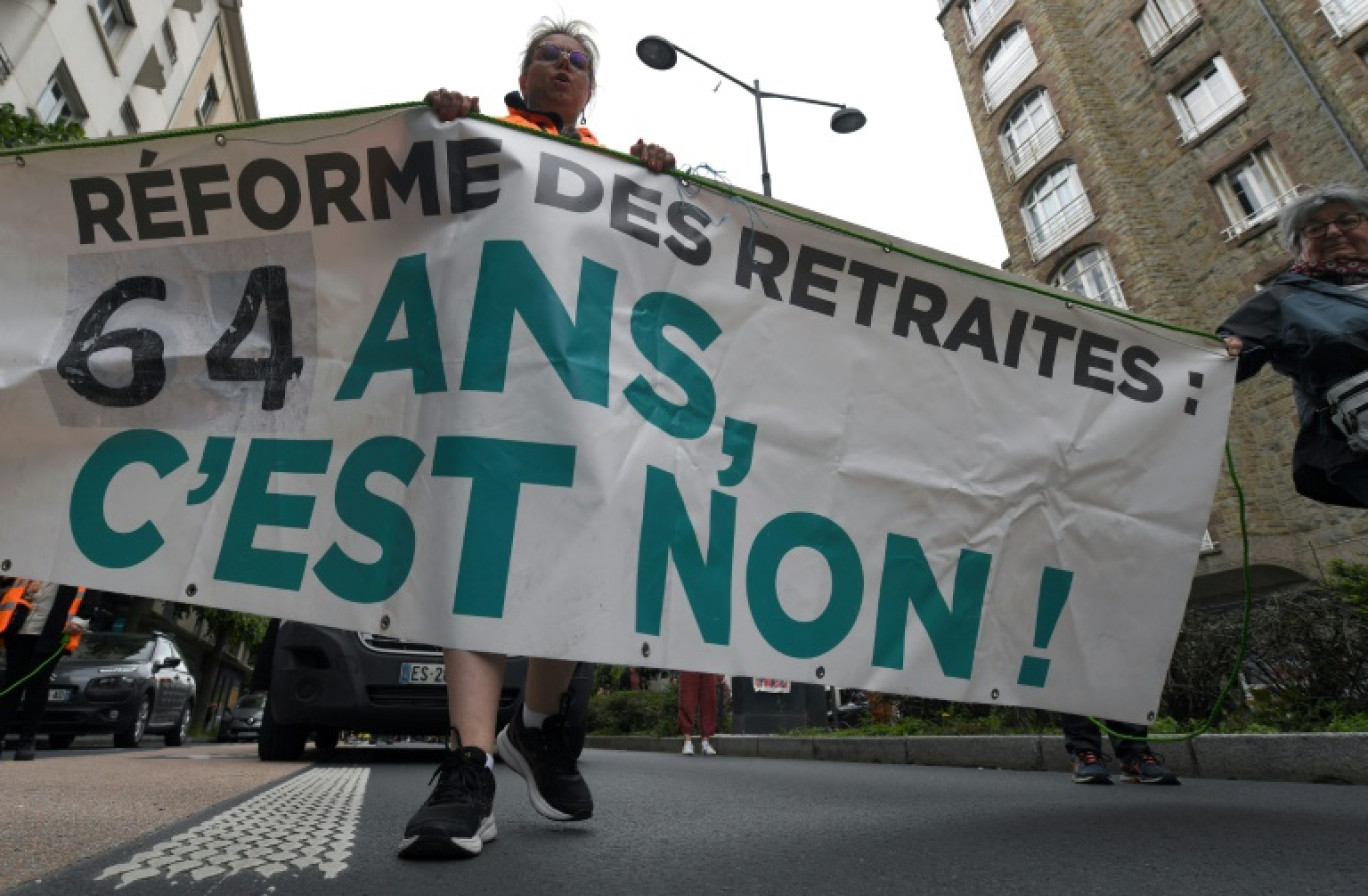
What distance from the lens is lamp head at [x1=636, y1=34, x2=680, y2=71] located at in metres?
11.7

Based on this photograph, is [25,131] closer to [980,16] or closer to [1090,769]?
[1090,769]

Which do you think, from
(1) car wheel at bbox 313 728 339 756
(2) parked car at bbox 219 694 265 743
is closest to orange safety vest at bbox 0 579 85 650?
(1) car wheel at bbox 313 728 339 756

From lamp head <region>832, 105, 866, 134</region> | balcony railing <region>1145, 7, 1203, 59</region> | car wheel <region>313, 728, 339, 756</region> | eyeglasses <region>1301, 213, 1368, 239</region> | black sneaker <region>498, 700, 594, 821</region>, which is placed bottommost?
black sneaker <region>498, 700, 594, 821</region>

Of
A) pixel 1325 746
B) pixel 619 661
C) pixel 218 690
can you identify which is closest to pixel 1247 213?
pixel 1325 746

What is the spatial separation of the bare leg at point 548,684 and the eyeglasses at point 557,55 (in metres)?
1.93

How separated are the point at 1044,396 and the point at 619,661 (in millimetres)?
1751

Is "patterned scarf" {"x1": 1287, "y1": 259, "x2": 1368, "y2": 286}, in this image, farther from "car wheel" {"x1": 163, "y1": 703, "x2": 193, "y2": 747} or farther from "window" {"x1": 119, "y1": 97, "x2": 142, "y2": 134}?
"window" {"x1": 119, "y1": 97, "x2": 142, "y2": 134}

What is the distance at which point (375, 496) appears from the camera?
2070 millimetres

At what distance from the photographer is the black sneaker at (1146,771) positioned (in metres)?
3.88

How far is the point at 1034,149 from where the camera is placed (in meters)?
22.0

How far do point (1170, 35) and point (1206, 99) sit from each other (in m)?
1.84

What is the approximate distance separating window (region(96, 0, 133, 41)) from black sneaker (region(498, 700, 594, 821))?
22223 millimetres

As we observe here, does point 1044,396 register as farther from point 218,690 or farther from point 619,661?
point 218,690

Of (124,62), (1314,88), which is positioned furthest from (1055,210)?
(124,62)
